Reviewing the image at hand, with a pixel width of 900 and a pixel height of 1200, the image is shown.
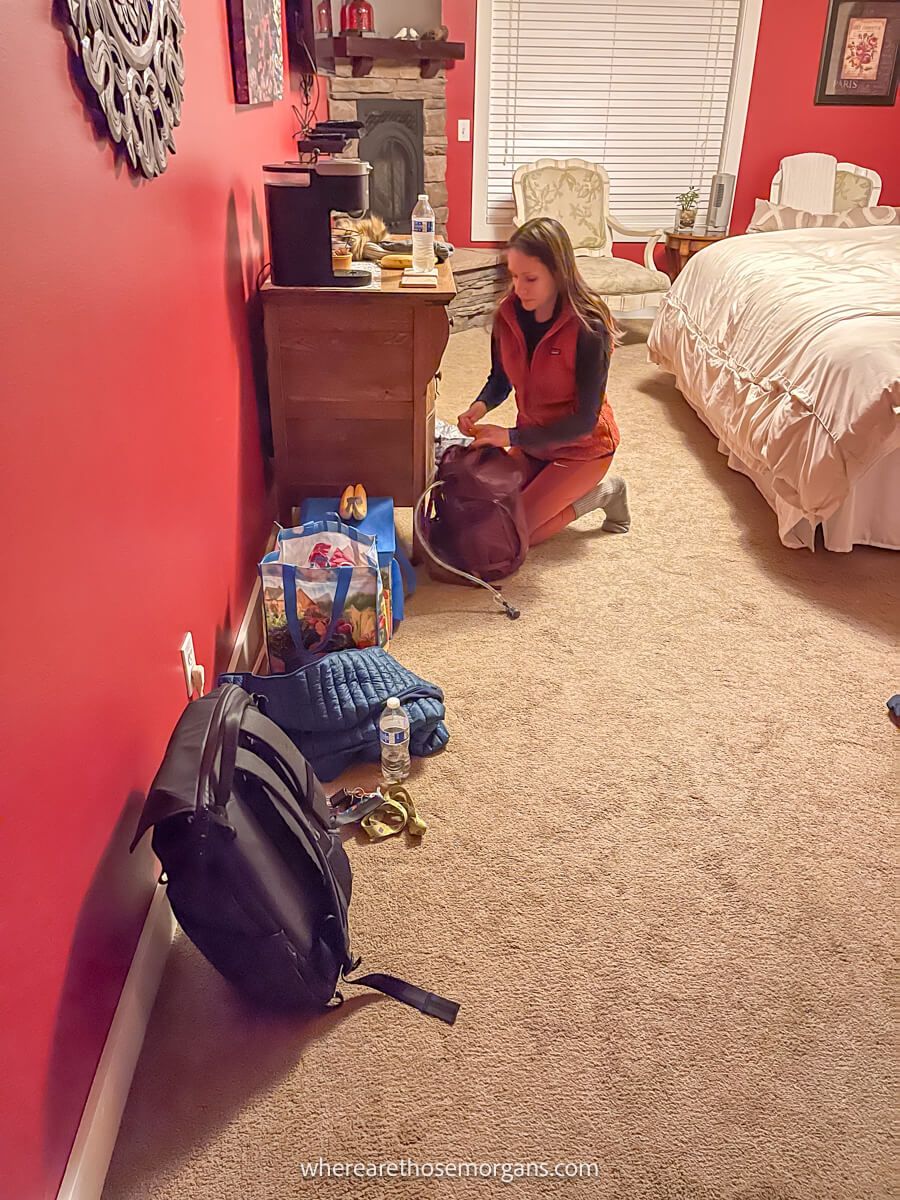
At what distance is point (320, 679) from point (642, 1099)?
3.34ft

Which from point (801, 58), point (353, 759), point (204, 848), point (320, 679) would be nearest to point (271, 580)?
point (320, 679)

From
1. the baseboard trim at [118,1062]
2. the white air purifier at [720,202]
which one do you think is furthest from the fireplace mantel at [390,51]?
the baseboard trim at [118,1062]

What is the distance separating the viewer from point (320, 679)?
6.55ft

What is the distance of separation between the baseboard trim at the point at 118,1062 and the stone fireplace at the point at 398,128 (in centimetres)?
421

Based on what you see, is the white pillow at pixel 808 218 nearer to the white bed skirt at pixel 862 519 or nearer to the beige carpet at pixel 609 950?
the white bed skirt at pixel 862 519

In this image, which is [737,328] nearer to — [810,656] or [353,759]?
[810,656]

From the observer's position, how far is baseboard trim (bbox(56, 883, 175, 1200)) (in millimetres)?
1163

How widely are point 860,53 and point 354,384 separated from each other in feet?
15.8

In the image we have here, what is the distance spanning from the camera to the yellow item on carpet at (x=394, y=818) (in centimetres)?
183

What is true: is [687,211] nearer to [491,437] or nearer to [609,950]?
[491,437]

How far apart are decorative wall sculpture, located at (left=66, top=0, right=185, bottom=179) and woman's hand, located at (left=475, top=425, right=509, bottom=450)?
4.38 ft

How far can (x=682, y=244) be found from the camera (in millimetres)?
5348

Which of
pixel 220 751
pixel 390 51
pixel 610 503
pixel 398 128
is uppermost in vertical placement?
pixel 390 51

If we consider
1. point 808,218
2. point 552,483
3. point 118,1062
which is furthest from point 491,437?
point 808,218
